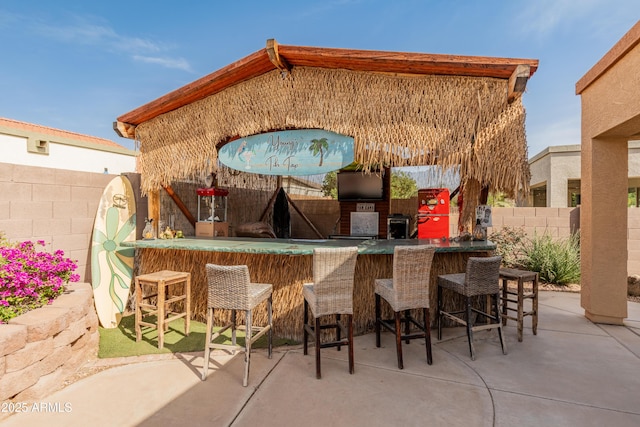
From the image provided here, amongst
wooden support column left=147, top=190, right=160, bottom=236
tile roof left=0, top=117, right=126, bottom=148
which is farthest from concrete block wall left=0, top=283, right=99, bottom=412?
tile roof left=0, top=117, right=126, bottom=148

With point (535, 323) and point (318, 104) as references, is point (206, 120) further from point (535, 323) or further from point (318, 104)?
point (535, 323)

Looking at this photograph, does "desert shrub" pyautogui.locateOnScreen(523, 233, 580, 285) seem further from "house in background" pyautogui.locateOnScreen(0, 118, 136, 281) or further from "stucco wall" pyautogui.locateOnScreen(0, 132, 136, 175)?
"stucco wall" pyautogui.locateOnScreen(0, 132, 136, 175)

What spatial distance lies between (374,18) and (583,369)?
6709mm

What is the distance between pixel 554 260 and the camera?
6152mm

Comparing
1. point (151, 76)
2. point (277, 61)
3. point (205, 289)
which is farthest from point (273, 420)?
point (151, 76)

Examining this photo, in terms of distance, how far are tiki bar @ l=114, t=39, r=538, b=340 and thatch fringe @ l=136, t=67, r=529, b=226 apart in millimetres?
12

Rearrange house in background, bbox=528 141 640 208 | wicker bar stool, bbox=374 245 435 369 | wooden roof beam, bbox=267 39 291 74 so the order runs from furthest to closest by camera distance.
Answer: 1. house in background, bbox=528 141 640 208
2. wooden roof beam, bbox=267 39 291 74
3. wicker bar stool, bbox=374 245 435 369

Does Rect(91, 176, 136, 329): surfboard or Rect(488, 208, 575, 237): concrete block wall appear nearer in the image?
Rect(91, 176, 136, 329): surfboard

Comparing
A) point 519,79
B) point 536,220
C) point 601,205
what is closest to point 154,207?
point 519,79

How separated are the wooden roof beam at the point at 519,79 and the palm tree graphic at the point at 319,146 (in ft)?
6.91

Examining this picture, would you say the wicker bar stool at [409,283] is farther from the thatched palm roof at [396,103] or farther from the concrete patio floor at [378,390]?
the thatched palm roof at [396,103]

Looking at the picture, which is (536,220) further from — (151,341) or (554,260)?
(151,341)

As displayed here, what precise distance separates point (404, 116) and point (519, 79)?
121cm

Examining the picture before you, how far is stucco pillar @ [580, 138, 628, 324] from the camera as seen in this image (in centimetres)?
397
